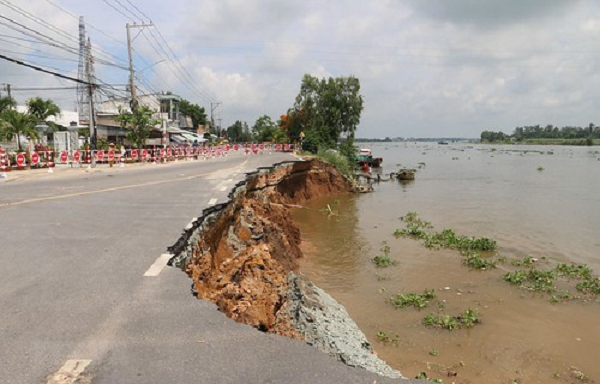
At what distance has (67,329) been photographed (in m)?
3.90

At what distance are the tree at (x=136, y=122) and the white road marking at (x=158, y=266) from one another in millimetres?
28820

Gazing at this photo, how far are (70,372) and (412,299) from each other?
316 inches

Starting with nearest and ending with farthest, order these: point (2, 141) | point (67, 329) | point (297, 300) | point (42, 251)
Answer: point (67, 329)
point (297, 300)
point (42, 251)
point (2, 141)

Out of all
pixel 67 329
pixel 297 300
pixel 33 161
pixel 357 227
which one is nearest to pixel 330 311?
pixel 297 300

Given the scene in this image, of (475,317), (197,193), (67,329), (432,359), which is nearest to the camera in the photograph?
(67,329)

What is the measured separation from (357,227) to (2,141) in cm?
2628

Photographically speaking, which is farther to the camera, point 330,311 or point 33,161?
point 33,161

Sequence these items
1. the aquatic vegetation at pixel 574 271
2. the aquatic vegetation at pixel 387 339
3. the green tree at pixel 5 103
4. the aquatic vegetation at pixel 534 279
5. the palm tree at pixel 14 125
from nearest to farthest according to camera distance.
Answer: the aquatic vegetation at pixel 387 339, the aquatic vegetation at pixel 534 279, the aquatic vegetation at pixel 574 271, the palm tree at pixel 14 125, the green tree at pixel 5 103

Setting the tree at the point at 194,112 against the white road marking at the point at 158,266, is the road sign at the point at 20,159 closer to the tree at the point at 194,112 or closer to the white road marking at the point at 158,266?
the white road marking at the point at 158,266

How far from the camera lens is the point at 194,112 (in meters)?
88.5

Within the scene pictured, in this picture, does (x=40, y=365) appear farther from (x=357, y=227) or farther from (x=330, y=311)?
(x=357, y=227)

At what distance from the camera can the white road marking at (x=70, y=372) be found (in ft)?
10.2

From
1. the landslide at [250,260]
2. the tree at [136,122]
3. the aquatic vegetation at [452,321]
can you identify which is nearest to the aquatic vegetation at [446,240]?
the landslide at [250,260]

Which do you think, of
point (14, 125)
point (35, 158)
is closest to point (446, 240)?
point (35, 158)
